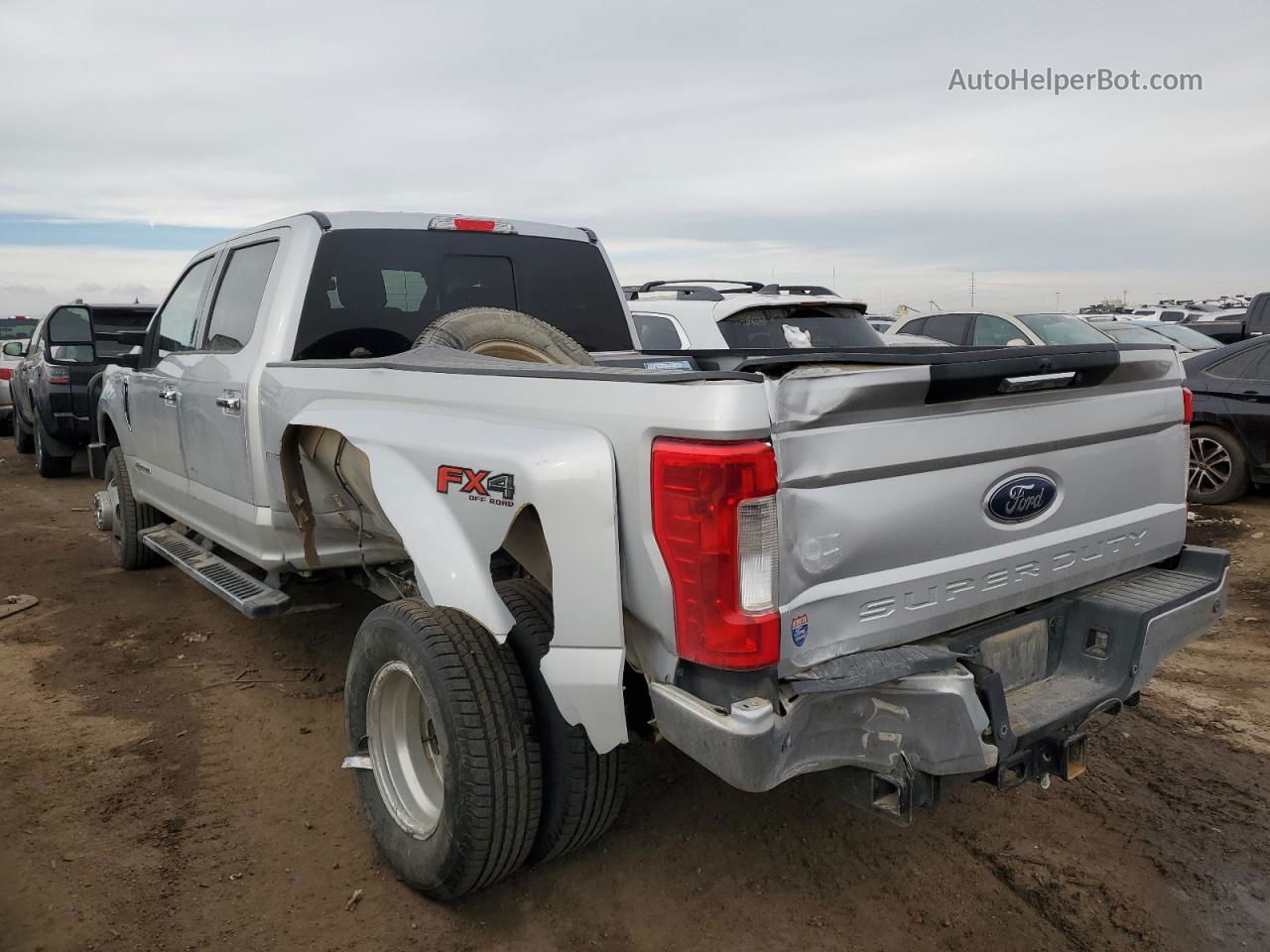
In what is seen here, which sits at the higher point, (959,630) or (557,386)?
(557,386)

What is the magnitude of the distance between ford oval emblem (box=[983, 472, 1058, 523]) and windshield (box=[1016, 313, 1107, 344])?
8216 mm

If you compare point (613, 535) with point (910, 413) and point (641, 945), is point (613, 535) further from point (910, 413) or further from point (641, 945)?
point (641, 945)

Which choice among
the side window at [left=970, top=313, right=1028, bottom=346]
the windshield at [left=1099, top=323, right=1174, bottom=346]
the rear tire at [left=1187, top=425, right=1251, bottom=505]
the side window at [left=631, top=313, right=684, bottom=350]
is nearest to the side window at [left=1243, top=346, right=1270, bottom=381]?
the rear tire at [left=1187, top=425, right=1251, bottom=505]

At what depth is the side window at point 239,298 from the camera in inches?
171

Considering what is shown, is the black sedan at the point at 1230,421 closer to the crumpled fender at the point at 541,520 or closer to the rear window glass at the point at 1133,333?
the rear window glass at the point at 1133,333

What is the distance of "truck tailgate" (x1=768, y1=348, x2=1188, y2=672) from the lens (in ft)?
7.24

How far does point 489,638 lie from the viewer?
2.74 m

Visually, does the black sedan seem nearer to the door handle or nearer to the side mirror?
the door handle

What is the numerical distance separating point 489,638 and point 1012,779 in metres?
1.47

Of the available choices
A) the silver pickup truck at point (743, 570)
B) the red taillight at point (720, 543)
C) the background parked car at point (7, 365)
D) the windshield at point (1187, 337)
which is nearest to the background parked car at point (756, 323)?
the silver pickup truck at point (743, 570)

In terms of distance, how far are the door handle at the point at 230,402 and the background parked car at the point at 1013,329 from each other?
8288 millimetres

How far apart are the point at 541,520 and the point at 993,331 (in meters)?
9.36

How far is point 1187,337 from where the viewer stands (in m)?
14.3

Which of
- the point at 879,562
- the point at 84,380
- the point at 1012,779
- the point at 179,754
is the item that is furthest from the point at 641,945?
the point at 84,380
